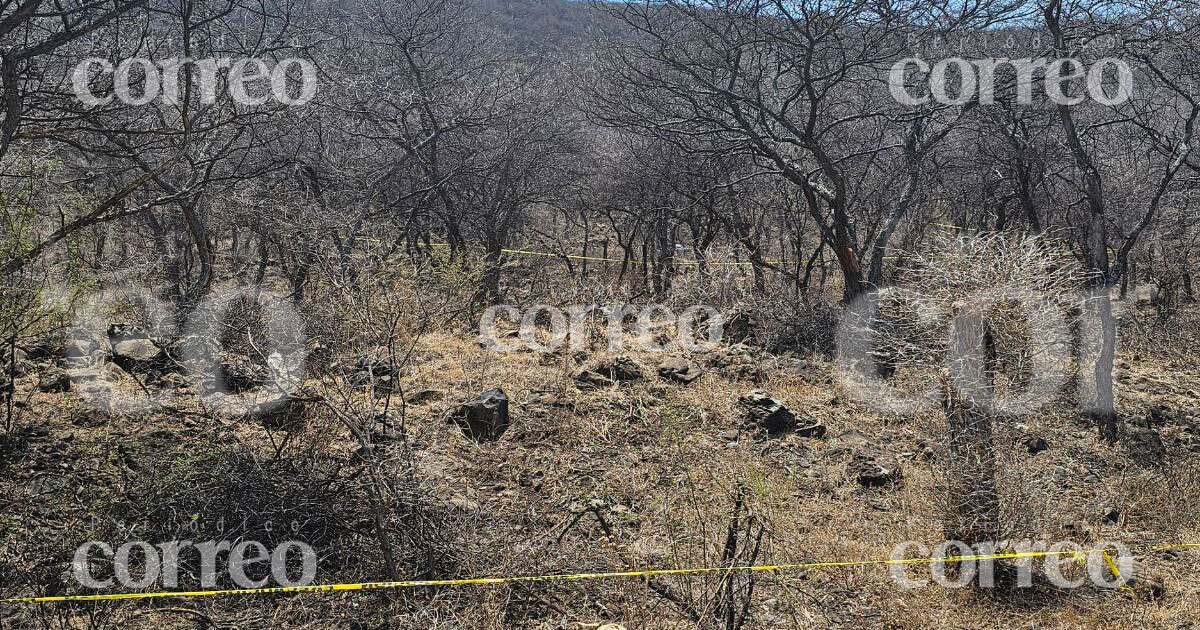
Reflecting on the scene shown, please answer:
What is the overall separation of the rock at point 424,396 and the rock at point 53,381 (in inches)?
84.0

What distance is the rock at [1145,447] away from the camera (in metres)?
5.80

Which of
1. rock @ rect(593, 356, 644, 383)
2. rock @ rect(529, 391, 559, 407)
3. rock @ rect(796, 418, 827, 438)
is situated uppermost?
rock @ rect(593, 356, 644, 383)

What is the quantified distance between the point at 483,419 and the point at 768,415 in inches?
77.0

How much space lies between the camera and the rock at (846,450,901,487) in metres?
5.16

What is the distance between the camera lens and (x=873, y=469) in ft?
17.1

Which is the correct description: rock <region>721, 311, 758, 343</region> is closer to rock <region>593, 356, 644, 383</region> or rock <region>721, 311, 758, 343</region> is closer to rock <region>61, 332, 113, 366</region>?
rock <region>593, 356, 644, 383</region>

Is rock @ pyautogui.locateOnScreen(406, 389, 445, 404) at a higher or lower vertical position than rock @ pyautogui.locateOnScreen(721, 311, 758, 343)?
lower

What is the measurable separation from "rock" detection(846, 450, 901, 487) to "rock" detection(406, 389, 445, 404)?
286 cm

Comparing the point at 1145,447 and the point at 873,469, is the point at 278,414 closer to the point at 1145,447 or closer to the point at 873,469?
the point at 873,469

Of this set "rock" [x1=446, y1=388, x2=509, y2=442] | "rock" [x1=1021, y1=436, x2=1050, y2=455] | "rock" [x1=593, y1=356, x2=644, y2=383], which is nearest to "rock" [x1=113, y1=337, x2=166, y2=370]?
"rock" [x1=446, y1=388, x2=509, y2=442]

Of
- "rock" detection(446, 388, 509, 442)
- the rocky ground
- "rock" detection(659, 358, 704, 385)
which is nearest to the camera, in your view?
the rocky ground

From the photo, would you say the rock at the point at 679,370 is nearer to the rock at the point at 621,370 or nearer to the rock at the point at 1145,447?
the rock at the point at 621,370

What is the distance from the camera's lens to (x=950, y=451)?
4.26m

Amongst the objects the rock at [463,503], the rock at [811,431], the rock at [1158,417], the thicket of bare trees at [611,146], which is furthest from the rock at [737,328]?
the rock at [463,503]
